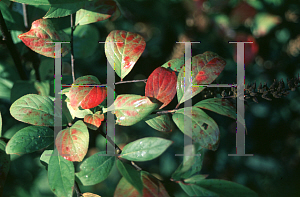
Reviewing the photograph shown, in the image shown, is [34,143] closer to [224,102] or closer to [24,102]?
[24,102]

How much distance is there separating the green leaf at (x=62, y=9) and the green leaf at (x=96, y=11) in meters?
0.04

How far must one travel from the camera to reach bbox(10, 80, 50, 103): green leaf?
53 centimetres

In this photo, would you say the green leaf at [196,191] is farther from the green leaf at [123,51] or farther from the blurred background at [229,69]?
the blurred background at [229,69]

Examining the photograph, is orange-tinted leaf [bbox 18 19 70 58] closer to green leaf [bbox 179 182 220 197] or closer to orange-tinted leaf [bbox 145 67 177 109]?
orange-tinted leaf [bbox 145 67 177 109]

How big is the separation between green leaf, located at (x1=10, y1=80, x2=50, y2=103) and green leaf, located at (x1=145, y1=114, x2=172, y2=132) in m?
0.32

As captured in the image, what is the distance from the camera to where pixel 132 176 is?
1.09ft

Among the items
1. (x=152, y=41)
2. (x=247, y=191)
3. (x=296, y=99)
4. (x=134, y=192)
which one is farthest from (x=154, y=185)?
(x=296, y=99)

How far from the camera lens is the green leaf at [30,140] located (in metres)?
0.35

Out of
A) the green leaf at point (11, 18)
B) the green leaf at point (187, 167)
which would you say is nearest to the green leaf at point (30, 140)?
the green leaf at point (187, 167)

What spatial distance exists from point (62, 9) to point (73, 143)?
24 cm

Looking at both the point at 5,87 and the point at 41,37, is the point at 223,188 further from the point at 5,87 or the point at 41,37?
the point at 5,87

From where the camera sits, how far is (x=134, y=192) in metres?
0.32

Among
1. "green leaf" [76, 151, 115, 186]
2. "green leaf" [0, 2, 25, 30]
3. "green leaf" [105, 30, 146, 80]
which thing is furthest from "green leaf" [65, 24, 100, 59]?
"green leaf" [76, 151, 115, 186]

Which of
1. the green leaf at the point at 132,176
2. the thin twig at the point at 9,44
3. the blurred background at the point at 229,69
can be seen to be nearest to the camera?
the green leaf at the point at 132,176
